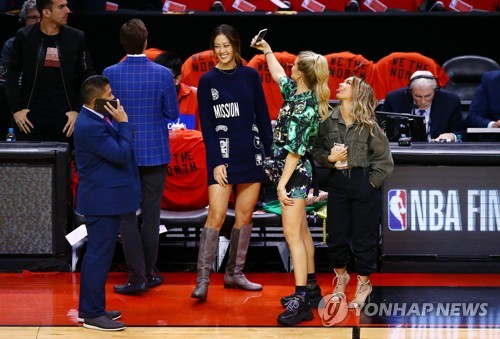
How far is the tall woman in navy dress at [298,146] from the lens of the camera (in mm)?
5633

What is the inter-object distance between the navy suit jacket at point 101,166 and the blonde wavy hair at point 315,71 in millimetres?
1063

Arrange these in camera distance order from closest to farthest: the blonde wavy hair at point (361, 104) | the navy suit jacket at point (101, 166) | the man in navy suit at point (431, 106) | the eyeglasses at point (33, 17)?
the navy suit jacket at point (101, 166) < the blonde wavy hair at point (361, 104) < the man in navy suit at point (431, 106) < the eyeglasses at point (33, 17)

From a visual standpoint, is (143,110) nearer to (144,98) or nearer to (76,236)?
(144,98)

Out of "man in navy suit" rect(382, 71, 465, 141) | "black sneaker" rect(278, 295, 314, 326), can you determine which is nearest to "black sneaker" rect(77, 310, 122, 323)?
"black sneaker" rect(278, 295, 314, 326)

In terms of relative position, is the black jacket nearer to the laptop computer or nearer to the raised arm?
the raised arm

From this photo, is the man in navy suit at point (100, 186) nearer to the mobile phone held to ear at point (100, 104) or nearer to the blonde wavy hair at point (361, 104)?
A: the mobile phone held to ear at point (100, 104)

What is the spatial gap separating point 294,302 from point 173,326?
70 centimetres

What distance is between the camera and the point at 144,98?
617 centimetres

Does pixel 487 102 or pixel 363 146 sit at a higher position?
pixel 487 102

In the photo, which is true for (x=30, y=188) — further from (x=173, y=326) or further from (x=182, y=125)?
(x=173, y=326)

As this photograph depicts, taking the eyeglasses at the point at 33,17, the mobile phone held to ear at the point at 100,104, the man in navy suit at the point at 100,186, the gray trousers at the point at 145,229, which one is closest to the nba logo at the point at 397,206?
the gray trousers at the point at 145,229

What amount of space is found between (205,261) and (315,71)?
1.39 metres

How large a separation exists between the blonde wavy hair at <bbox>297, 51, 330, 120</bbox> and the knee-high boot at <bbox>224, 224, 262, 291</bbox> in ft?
3.49

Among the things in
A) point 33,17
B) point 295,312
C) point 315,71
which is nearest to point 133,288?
point 295,312
